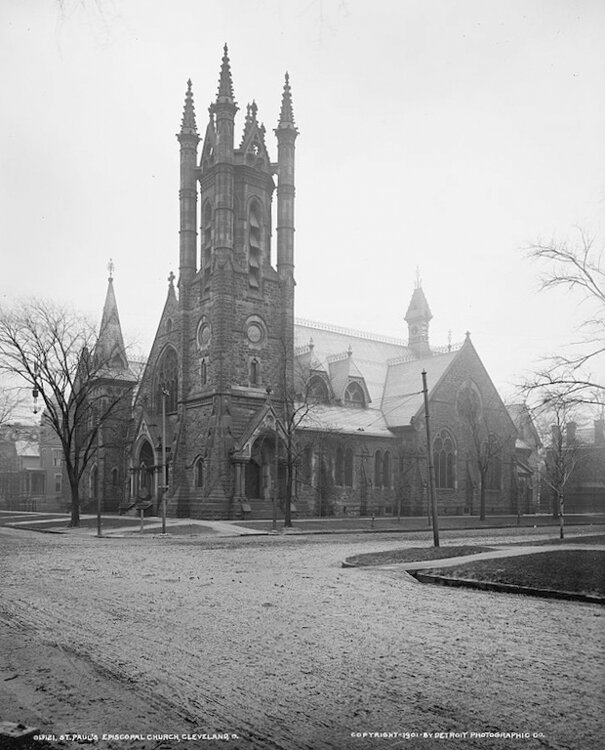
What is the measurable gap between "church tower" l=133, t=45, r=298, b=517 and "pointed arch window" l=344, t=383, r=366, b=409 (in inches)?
379

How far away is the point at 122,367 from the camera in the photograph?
201 feet

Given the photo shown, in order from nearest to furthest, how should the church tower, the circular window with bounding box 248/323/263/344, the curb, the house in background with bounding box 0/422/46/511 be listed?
the curb
the church tower
the circular window with bounding box 248/323/263/344
the house in background with bounding box 0/422/46/511

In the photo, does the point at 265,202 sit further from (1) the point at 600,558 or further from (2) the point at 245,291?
(1) the point at 600,558

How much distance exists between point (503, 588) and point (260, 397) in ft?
110

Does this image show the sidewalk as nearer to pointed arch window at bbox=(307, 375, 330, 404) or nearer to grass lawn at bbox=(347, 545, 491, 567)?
grass lawn at bbox=(347, 545, 491, 567)

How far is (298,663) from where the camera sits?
770cm

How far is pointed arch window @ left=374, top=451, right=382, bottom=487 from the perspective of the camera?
53.3 meters

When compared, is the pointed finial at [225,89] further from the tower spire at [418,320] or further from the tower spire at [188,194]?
the tower spire at [418,320]

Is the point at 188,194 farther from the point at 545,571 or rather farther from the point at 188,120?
the point at 545,571

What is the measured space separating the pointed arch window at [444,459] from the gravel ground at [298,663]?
40992mm

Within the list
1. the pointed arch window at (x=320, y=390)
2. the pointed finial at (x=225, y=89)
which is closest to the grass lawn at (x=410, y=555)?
the pointed arch window at (x=320, y=390)

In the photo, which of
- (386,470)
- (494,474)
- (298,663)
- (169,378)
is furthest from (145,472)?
(298,663)

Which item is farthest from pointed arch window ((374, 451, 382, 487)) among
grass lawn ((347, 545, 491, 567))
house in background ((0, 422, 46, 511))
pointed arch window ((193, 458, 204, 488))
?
house in background ((0, 422, 46, 511))

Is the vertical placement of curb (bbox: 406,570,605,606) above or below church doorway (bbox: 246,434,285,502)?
below
